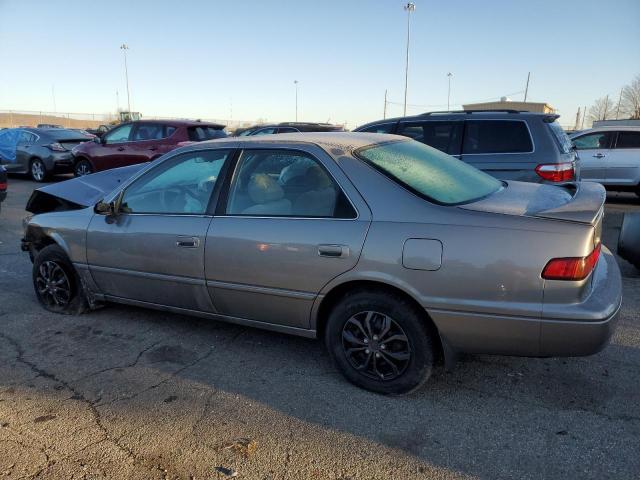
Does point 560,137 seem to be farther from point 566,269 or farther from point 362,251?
point 362,251

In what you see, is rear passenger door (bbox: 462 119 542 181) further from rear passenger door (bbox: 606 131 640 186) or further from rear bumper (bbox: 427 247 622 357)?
rear passenger door (bbox: 606 131 640 186)

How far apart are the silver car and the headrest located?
0.04 ft

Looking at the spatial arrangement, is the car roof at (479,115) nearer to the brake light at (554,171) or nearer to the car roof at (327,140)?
the brake light at (554,171)

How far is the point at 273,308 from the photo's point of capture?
11.0ft

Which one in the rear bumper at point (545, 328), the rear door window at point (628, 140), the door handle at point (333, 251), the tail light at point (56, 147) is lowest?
the rear bumper at point (545, 328)

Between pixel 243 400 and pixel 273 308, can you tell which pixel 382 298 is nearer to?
pixel 273 308

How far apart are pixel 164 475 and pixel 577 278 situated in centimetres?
225

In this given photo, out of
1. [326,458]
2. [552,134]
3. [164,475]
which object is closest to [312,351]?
[326,458]

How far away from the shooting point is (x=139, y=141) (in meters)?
11.8

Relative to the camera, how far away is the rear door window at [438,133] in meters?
6.58

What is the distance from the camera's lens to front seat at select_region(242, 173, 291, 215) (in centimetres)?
338

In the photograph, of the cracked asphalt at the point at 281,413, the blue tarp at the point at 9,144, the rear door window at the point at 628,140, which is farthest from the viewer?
the blue tarp at the point at 9,144

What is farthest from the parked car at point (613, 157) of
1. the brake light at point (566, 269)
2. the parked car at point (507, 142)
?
the brake light at point (566, 269)

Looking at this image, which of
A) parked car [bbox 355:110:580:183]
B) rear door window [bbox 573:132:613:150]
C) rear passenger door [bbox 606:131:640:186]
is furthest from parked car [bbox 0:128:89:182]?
rear passenger door [bbox 606:131:640:186]
